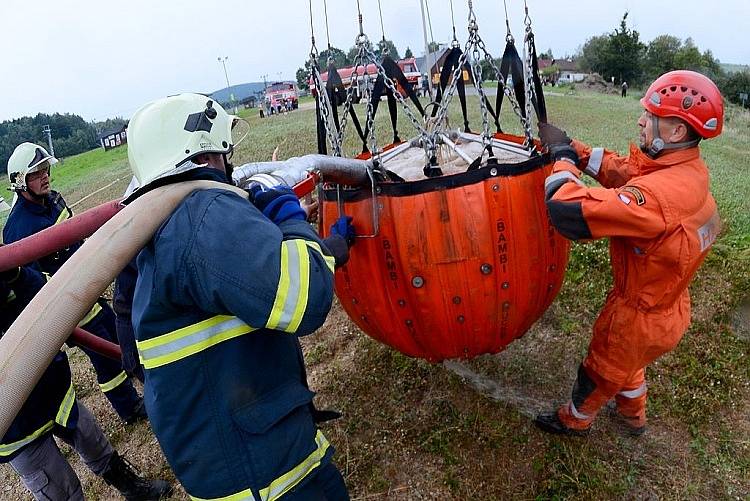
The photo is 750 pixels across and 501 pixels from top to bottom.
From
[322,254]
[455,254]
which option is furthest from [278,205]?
[455,254]

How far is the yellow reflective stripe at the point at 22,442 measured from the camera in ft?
9.45

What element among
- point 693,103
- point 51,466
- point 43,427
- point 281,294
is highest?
point 693,103

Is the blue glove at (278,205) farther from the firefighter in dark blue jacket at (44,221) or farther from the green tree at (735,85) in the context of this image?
the green tree at (735,85)

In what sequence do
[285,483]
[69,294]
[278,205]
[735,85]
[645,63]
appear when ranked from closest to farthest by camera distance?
[69,294] → [278,205] → [285,483] → [735,85] → [645,63]

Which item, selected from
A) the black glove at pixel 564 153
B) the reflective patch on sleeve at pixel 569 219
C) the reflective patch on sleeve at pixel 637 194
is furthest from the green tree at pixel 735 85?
the reflective patch on sleeve at pixel 569 219

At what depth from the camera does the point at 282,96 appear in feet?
122

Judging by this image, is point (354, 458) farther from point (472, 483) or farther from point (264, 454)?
point (264, 454)

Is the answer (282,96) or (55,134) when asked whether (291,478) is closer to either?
(282,96)

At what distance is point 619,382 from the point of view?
289 cm

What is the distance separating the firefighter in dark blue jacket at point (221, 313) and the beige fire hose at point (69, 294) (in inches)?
2.6

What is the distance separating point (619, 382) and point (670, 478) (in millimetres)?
720

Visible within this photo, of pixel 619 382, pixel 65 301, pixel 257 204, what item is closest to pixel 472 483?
pixel 619 382

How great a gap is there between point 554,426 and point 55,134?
73076 millimetres

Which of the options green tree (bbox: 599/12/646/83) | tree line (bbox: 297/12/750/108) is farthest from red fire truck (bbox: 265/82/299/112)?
green tree (bbox: 599/12/646/83)
